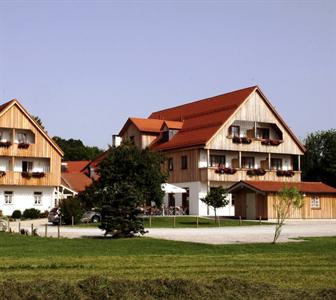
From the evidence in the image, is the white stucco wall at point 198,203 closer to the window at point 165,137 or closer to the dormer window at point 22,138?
the window at point 165,137

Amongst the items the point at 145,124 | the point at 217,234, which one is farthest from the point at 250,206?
the point at 217,234

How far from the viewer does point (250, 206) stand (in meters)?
56.1

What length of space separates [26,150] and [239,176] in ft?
67.8

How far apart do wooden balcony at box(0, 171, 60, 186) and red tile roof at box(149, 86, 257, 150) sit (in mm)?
11119

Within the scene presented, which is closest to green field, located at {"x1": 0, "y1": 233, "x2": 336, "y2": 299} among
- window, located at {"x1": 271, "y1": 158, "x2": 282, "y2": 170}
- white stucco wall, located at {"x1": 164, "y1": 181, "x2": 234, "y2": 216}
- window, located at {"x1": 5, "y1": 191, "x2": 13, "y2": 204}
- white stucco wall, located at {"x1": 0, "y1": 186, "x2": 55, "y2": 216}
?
white stucco wall, located at {"x1": 164, "y1": 181, "x2": 234, "y2": 216}

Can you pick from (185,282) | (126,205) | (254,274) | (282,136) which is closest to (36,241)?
(126,205)

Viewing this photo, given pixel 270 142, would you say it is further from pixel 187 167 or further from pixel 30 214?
pixel 30 214

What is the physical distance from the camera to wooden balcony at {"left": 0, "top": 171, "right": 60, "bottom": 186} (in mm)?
62375

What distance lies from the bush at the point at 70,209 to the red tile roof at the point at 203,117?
19.0 m

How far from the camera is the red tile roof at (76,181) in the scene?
7206 centimetres

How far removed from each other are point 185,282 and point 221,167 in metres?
50.4

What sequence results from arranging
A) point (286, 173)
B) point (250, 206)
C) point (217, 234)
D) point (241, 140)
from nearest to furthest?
point (217, 234) < point (250, 206) < point (241, 140) < point (286, 173)

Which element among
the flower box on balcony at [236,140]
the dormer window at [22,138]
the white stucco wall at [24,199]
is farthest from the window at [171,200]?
the dormer window at [22,138]

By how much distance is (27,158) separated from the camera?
65.0 m
